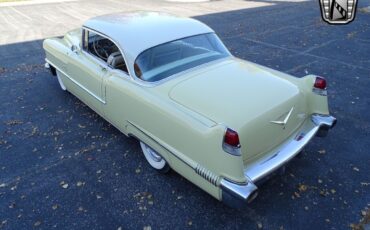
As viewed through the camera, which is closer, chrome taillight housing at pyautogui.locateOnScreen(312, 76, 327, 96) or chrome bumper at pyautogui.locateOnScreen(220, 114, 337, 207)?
chrome bumper at pyautogui.locateOnScreen(220, 114, 337, 207)

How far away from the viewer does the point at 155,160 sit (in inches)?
147

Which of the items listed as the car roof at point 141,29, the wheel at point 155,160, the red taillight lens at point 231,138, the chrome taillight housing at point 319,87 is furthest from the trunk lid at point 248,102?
the wheel at point 155,160

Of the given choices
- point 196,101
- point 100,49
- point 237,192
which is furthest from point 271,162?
point 100,49

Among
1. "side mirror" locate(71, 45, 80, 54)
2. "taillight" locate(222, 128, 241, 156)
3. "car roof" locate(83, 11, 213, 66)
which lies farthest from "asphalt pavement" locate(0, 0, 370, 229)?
"car roof" locate(83, 11, 213, 66)

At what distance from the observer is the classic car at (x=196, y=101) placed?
2.76 m

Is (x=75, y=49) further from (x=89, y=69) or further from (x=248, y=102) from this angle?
(x=248, y=102)

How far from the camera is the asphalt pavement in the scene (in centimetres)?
313

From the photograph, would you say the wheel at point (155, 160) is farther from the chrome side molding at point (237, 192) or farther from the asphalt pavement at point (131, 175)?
the chrome side molding at point (237, 192)

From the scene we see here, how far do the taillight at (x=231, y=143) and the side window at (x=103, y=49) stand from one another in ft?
5.96

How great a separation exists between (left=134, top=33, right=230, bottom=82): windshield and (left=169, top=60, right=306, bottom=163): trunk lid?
0.29 meters

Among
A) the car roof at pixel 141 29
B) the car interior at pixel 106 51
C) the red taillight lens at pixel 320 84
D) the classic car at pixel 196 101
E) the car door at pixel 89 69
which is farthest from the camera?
the car door at pixel 89 69

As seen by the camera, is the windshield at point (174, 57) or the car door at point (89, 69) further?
the car door at point (89, 69)

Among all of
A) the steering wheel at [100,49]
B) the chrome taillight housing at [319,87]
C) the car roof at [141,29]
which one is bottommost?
the chrome taillight housing at [319,87]

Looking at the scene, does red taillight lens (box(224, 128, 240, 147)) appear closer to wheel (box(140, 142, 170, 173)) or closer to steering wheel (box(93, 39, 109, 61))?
wheel (box(140, 142, 170, 173))
